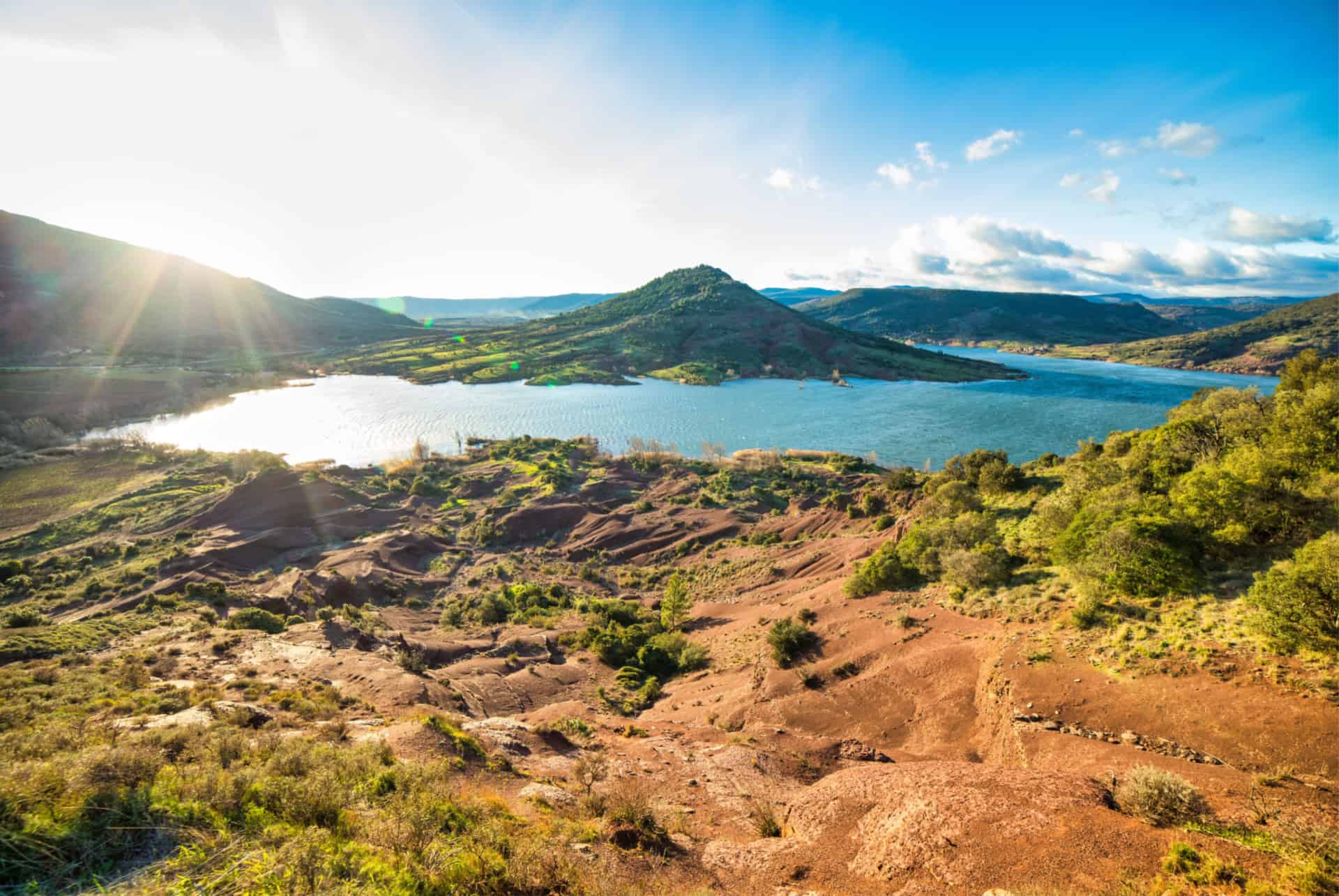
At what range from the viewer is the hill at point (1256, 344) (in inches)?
5817

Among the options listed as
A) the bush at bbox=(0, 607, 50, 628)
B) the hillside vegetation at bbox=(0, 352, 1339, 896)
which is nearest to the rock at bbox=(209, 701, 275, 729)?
the hillside vegetation at bbox=(0, 352, 1339, 896)

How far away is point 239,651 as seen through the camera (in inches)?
775

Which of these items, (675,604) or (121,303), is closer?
(675,604)

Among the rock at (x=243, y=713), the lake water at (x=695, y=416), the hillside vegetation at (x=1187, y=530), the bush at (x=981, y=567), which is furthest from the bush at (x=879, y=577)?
the lake water at (x=695, y=416)

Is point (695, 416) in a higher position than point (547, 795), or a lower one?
higher

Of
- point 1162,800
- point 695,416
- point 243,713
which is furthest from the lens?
point 695,416

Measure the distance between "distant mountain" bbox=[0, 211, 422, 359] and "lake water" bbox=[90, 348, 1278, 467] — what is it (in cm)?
5233

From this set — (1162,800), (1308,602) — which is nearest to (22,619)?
(1162,800)

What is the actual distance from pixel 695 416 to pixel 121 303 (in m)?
169

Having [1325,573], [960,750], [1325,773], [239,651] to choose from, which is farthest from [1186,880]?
[239,651]

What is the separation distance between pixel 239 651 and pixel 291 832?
654 inches

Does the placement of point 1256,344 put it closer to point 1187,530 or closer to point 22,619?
point 1187,530

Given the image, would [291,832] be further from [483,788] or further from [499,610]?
[499,610]

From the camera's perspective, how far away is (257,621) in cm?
2391
